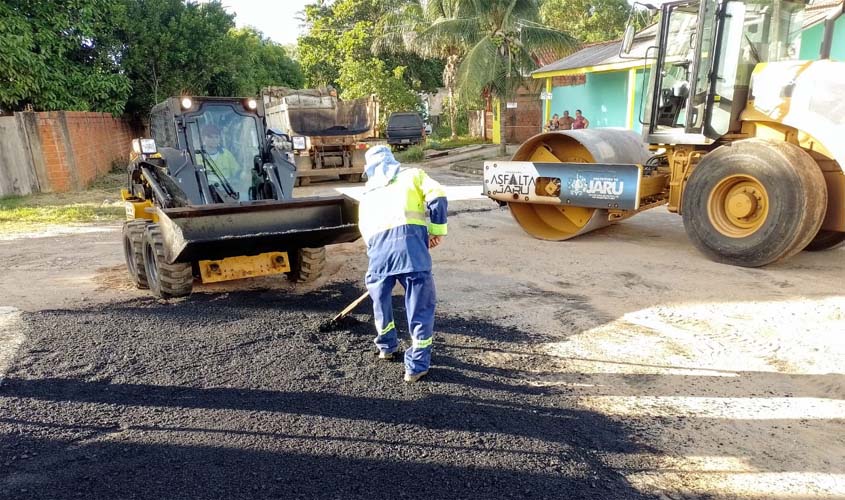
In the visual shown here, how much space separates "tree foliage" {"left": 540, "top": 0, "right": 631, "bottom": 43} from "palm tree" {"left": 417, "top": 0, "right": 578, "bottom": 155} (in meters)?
14.0

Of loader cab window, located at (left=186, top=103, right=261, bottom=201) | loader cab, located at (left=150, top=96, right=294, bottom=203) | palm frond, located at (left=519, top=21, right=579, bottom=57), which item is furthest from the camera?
palm frond, located at (left=519, top=21, right=579, bottom=57)

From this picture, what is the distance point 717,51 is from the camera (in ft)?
22.2

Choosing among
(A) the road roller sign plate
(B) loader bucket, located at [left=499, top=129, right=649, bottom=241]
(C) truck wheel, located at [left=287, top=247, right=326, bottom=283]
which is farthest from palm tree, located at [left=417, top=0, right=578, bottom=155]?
(C) truck wheel, located at [left=287, top=247, right=326, bottom=283]

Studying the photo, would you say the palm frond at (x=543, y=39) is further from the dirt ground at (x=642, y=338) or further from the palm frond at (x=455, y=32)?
the dirt ground at (x=642, y=338)

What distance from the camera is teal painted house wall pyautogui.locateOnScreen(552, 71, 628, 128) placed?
62.5ft

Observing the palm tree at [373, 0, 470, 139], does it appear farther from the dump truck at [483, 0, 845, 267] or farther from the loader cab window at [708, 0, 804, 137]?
the loader cab window at [708, 0, 804, 137]

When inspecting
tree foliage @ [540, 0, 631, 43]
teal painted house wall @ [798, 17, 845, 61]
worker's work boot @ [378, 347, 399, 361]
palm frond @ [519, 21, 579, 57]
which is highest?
tree foliage @ [540, 0, 631, 43]

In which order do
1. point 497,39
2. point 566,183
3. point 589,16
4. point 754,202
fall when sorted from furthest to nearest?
point 589,16 → point 497,39 → point 566,183 → point 754,202

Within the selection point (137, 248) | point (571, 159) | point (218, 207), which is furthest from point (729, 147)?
point (137, 248)

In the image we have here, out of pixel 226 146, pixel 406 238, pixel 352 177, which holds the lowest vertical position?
pixel 352 177

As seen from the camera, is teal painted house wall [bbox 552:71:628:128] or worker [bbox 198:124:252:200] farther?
teal painted house wall [bbox 552:71:628:128]

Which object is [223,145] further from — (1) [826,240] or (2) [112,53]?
(2) [112,53]

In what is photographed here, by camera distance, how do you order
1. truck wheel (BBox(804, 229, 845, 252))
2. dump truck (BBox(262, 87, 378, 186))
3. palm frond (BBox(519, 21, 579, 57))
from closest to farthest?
truck wheel (BBox(804, 229, 845, 252))
dump truck (BBox(262, 87, 378, 186))
palm frond (BBox(519, 21, 579, 57))

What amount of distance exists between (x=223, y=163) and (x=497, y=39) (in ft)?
48.1
